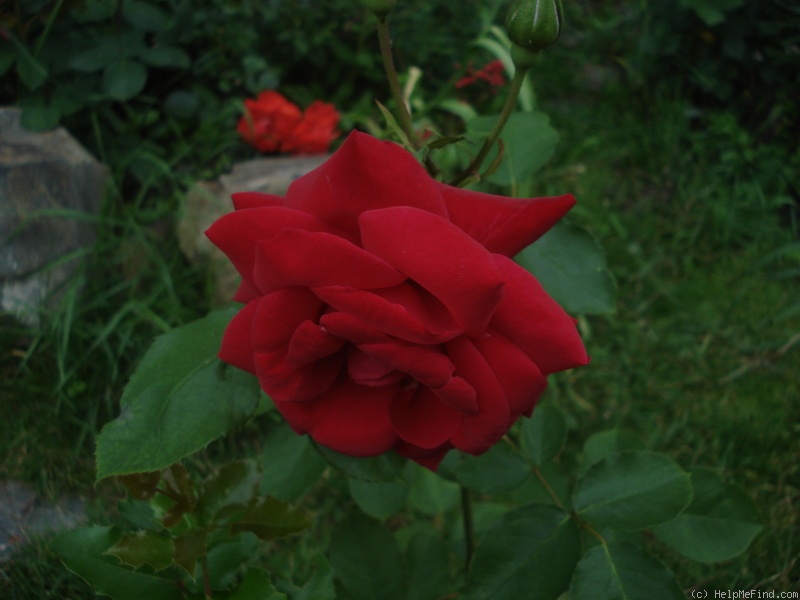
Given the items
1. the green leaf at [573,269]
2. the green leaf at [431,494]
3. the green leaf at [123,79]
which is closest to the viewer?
the green leaf at [573,269]

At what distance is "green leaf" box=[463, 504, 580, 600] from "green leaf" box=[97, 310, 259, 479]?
32 centimetres

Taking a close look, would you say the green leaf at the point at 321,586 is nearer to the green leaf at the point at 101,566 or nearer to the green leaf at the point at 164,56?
the green leaf at the point at 101,566

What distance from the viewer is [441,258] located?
552 mm

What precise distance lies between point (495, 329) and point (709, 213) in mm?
2145

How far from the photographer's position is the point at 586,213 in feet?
8.02

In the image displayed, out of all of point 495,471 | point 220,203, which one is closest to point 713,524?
point 495,471

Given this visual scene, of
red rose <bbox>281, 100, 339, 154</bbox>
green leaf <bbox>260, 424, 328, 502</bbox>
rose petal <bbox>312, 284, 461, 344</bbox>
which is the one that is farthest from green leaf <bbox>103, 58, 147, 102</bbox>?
rose petal <bbox>312, 284, 461, 344</bbox>

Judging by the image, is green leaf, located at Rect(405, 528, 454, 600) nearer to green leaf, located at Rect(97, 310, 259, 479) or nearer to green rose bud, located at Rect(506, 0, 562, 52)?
green leaf, located at Rect(97, 310, 259, 479)

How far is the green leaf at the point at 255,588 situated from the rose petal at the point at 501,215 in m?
0.37

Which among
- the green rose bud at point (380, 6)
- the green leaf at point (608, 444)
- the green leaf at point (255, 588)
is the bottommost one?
the green leaf at point (608, 444)

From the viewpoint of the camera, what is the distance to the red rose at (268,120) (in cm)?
238

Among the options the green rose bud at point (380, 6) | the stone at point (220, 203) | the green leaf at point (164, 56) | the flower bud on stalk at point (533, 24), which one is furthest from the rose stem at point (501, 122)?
the green leaf at point (164, 56)

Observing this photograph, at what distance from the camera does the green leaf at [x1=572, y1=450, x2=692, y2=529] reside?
2.75 ft

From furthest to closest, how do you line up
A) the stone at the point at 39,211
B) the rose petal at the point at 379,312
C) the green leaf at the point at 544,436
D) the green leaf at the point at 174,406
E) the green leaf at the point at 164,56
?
the green leaf at the point at 164,56 → the stone at the point at 39,211 → the green leaf at the point at 544,436 → the green leaf at the point at 174,406 → the rose petal at the point at 379,312
